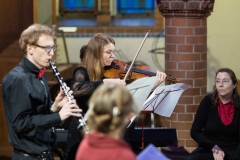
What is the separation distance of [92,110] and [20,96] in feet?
4.36

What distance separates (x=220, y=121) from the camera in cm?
543

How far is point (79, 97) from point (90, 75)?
206 millimetres

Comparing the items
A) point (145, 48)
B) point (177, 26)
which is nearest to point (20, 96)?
point (177, 26)

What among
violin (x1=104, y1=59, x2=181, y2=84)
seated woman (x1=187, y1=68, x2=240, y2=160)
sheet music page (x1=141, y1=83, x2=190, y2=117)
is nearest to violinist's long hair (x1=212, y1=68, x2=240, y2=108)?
seated woman (x1=187, y1=68, x2=240, y2=160)

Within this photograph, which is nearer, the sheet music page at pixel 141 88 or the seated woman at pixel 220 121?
the sheet music page at pixel 141 88

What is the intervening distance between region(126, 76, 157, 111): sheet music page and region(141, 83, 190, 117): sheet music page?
23cm

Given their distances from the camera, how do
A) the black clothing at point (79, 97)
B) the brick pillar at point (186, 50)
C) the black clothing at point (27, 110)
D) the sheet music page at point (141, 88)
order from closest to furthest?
the black clothing at point (27, 110) → the sheet music page at point (141, 88) → the black clothing at point (79, 97) → the brick pillar at point (186, 50)

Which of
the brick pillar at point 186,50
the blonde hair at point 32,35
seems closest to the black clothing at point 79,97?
the blonde hair at point 32,35

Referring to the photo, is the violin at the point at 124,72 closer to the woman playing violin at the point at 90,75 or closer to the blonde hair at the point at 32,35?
the woman playing violin at the point at 90,75

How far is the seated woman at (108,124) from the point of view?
8.45 ft

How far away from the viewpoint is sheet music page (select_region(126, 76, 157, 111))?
14.3 ft

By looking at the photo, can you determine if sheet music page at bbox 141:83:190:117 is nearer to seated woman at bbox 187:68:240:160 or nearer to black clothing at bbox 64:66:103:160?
black clothing at bbox 64:66:103:160

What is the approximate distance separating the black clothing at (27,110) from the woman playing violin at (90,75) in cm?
70

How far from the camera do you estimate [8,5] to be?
764cm
